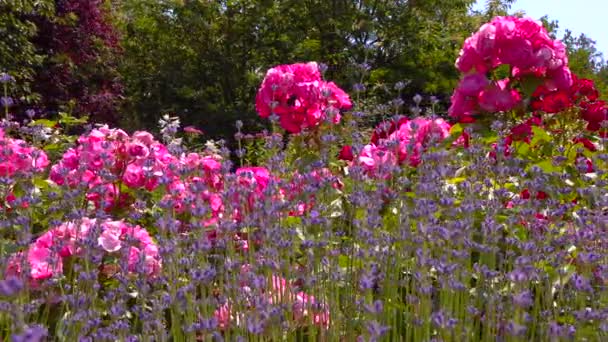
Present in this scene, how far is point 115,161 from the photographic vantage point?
9.71 feet

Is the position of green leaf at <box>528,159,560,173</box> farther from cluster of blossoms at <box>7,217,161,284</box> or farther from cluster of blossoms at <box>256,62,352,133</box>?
cluster of blossoms at <box>7,217,161,284</box>

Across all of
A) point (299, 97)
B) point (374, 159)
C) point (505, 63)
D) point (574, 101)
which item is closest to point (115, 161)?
point (299, 97)

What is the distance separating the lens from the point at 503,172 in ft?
7.50

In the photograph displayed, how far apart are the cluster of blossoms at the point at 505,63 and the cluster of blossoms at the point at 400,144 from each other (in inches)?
6.6

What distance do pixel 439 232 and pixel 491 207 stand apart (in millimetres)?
251

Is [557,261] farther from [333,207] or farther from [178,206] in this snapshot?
[178,206]

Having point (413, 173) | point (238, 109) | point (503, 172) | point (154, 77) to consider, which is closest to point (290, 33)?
point (238, 109)

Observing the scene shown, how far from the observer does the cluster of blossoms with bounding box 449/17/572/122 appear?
9.80 feet

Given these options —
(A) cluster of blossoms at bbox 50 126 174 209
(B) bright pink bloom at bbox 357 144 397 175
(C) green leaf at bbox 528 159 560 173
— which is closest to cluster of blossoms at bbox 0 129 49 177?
(A) cluster of blossoms at bbox 50 126 174 209

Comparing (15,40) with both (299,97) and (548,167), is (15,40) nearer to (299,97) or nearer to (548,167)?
(299,97)

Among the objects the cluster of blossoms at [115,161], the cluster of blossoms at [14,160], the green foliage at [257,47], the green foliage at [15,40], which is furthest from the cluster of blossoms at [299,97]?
the green foliage at [257,47]

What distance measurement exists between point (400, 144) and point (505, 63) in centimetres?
65

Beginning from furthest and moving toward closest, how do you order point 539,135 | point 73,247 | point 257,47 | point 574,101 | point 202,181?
point 257,47 < point 574,101 < point 539,135 < point 202,181 < point 73,247

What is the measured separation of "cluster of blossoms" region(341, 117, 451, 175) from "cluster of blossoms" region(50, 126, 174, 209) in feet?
2.37
